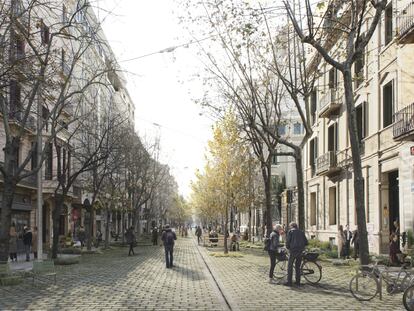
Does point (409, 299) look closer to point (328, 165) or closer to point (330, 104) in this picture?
point (330, 104)

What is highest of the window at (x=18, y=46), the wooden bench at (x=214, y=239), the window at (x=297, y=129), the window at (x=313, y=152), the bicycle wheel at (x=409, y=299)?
the window at (x=297, y=129)

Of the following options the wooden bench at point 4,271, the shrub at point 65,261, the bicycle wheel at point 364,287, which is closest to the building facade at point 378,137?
the bicycle wheel at point 364,287

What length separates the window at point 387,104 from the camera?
2662cm

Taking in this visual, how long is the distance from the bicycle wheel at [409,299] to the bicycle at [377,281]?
2.63 feet

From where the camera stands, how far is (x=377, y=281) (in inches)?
503

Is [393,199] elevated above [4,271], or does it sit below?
above

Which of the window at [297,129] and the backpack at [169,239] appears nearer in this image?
the backpack at [169,239]

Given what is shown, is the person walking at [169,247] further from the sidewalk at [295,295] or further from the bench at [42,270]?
the bench at [42,270]

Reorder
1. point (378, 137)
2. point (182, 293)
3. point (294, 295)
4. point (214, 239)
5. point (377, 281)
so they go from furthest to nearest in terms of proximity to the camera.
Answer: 1. point (214, 239)
2. point (378, 137)
3. point (182, 293)
4. point (294, 295)
5. point (377, 281)

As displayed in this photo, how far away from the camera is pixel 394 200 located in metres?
27.1

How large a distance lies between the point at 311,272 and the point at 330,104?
19.8m

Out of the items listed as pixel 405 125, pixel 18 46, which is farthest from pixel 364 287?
pixel 18 46

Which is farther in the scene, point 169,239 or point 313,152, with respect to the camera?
point 313,152

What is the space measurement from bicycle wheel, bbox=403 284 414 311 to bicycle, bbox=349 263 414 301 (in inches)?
31.6
